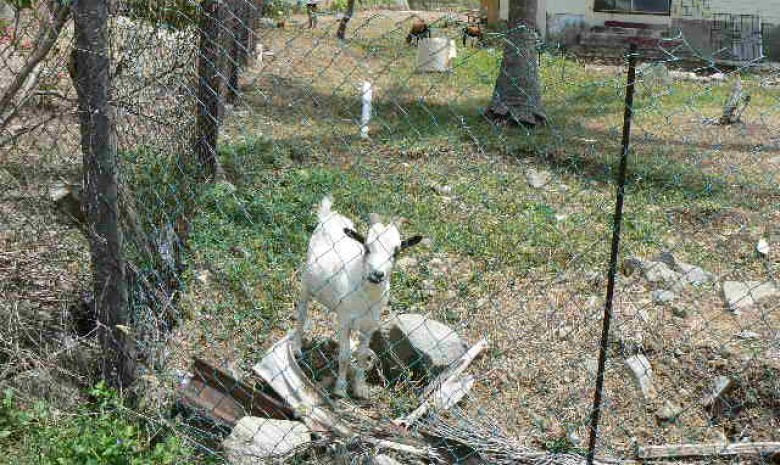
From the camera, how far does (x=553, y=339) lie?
4.94 metres

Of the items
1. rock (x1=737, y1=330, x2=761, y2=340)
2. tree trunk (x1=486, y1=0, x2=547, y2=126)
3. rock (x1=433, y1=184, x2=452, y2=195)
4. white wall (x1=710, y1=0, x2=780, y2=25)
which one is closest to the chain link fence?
rock (x1=737, y1=330, x2=761, y2=340)

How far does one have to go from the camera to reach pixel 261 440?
361 centimetres

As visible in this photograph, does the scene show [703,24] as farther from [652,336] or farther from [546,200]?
[652,336]

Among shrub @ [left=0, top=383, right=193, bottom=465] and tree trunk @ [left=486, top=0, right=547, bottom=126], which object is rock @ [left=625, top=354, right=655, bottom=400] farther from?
tree trunk @ [left=486, top=0, right=547, bottom=126]

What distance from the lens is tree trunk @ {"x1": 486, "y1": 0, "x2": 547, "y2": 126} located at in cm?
1094

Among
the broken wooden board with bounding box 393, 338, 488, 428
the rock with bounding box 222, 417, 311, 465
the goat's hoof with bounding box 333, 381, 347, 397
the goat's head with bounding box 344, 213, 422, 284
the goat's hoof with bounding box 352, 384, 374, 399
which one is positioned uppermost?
the goat's head with bounding box 344, 213, 422, 284

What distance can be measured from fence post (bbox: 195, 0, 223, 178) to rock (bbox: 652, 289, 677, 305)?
2849 mm

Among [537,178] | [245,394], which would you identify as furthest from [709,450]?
[537,178]

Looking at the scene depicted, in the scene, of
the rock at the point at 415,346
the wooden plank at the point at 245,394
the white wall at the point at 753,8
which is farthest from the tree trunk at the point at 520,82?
the white wall at the point at 753,8

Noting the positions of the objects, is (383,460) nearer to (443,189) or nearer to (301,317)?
(301,317)

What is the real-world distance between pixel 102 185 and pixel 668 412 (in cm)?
291

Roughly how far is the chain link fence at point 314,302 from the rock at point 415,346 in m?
0.02

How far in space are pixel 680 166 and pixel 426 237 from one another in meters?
3.71

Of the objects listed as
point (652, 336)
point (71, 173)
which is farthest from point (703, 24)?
point (71, 173)
